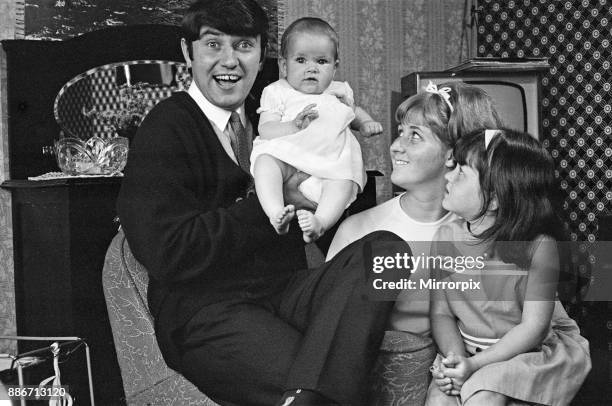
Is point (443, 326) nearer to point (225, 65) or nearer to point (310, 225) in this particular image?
point (310, 225)

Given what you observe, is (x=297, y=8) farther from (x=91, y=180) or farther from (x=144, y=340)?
(x=144, y=340)

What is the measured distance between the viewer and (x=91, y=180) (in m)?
1.30

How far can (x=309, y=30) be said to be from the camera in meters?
1.25

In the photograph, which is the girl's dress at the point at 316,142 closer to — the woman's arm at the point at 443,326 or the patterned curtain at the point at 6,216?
the woman's arm at the point at 443,326

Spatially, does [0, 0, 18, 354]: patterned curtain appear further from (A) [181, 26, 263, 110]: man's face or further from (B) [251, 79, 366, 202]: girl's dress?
(B) [251, 79, 366, 202]: girl's dress

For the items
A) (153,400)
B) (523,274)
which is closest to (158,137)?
(153,400)

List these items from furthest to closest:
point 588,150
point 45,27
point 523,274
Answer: point 588,150 < point 45,27 < point 523,274

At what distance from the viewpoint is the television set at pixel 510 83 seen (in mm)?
1403

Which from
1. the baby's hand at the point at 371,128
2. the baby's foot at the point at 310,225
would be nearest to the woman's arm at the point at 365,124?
the baby's hand at the point at 371,128

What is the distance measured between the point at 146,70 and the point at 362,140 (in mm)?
427

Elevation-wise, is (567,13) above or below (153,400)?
above

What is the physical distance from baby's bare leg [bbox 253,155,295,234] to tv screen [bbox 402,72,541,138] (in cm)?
26

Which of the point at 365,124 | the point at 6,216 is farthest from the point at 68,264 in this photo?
the point at 365,124

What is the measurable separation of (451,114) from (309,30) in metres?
0.28
